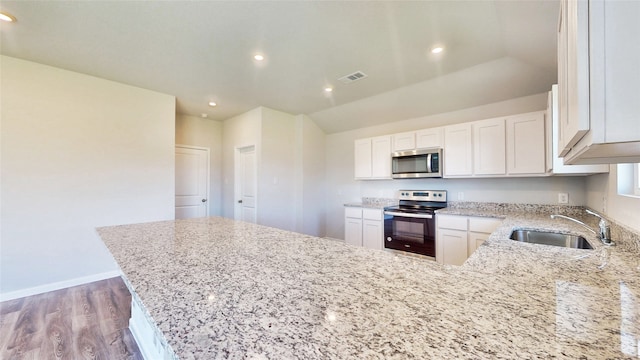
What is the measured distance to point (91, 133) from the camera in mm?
3156

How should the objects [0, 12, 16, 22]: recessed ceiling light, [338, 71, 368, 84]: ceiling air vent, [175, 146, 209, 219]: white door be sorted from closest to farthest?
[0, 12, 16, 22]: recessed ceiling light → [338, 71, 368, 84]: ceiling air vent → [175, 146, 209, 219]: white door

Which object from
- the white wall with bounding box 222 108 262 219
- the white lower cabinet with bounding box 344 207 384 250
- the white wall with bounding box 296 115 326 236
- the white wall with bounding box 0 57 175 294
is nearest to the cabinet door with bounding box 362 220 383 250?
the white lower cabinet with bounding box 344 207 384 250

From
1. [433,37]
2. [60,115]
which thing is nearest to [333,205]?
[433,37]

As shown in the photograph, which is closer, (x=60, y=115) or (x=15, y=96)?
(x=15, y=96)

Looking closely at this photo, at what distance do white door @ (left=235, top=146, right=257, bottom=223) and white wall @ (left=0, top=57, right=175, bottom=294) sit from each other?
1329 millimetres

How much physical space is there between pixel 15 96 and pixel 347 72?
3.77m

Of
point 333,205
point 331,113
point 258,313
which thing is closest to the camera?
point 258,313

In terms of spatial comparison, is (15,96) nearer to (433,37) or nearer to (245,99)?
(245,99)

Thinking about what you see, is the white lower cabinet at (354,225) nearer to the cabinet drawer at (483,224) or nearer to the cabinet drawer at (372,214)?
the cabinet drawer at (372,214)

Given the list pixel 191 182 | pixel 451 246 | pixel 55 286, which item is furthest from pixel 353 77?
pixel 55 286

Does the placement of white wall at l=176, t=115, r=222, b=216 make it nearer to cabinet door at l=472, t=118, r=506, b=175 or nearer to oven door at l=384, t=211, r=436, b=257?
oven door at l=384, t=211, r=436, b=257

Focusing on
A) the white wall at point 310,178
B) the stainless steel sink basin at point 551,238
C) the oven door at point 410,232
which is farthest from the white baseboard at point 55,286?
the stainless steel sink basin at point 551,238

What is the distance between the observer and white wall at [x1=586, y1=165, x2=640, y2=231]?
1.41m

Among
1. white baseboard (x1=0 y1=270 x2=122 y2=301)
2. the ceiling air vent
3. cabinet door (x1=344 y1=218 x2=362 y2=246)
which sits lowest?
white baseboard (x1=0 y1=270 x2=122 y2=301)
